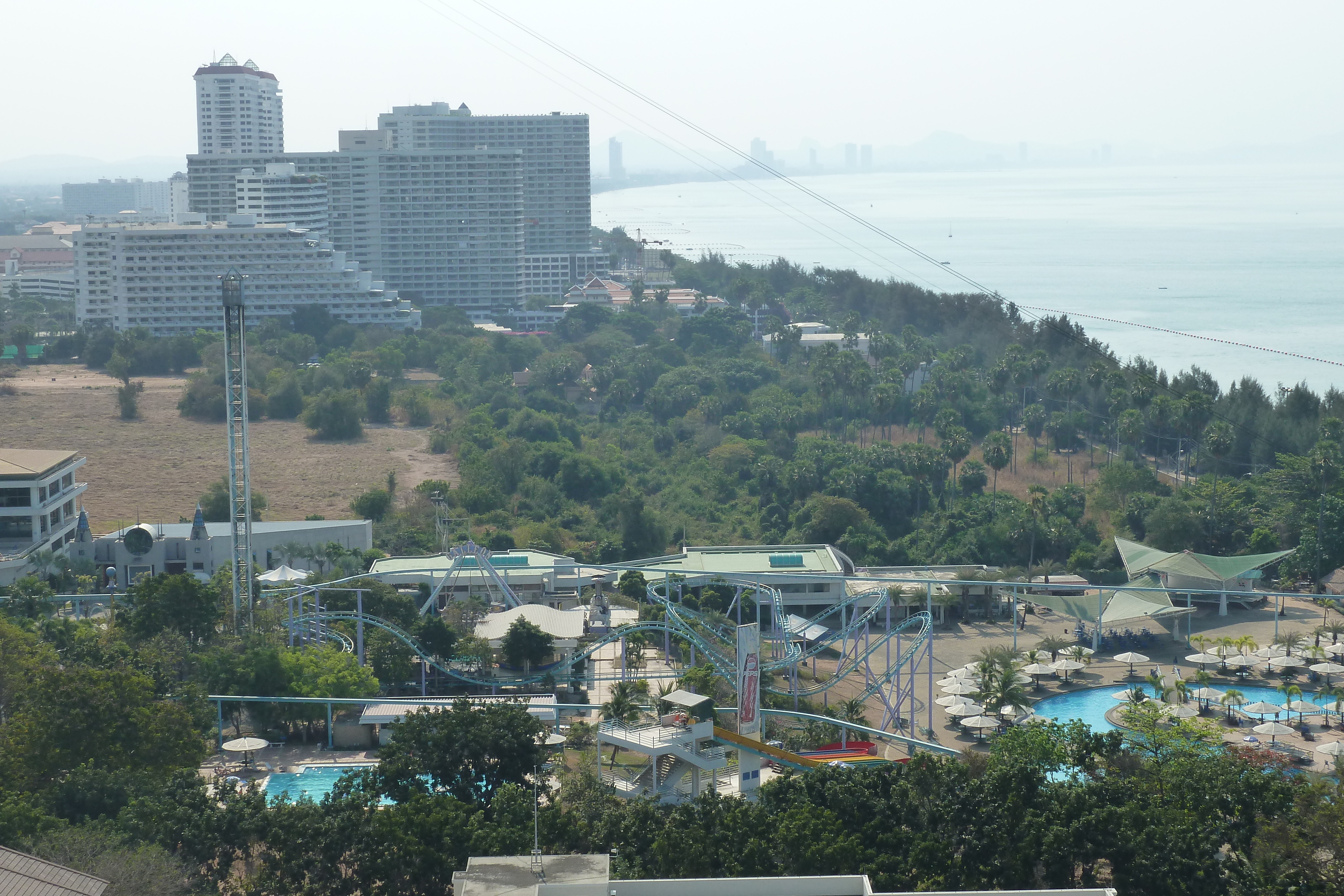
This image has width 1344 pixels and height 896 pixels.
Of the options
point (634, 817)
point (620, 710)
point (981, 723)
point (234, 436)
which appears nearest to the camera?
point (634, 817)

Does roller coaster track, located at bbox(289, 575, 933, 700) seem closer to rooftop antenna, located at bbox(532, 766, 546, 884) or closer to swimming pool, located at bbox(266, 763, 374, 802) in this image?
swimming pool, located at bbox(266, 763, 374, 802)

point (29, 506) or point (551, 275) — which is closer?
point (29, 506)

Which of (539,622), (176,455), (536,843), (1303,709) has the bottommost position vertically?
→ (1303,709)

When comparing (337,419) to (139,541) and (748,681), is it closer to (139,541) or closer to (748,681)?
(139,541)

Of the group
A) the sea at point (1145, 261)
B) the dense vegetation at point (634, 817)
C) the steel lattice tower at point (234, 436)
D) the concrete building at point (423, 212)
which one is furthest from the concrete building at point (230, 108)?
the dense vegetation at point (634, 817)

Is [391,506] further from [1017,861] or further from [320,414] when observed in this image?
[1017,861]

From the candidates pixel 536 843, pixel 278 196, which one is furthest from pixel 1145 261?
pixel 536 843

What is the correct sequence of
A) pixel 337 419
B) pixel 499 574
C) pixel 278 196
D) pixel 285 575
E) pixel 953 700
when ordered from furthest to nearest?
pixel 278 196
pixel 337 419
pixel 285 575
pixel 499 574
pixel 953 700

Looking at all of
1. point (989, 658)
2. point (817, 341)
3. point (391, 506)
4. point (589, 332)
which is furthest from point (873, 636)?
point (589, 332)
